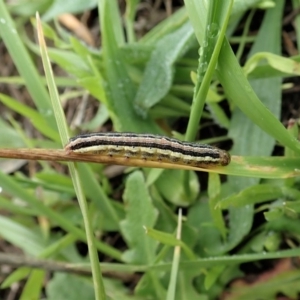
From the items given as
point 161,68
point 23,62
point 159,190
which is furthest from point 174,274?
point 23,62

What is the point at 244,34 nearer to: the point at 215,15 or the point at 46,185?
the point at 215,15

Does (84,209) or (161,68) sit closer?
(84,209)

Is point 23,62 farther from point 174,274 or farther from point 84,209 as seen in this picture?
point 174,274

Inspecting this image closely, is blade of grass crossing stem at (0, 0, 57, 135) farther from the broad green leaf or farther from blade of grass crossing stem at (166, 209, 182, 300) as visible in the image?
blade of grass crossing stem at (166, 209, 182, 300)

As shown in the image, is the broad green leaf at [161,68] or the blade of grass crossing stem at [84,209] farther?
the broad green leaf at [161,68]

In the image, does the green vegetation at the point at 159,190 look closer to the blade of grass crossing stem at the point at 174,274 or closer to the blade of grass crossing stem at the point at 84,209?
the blade of grass crossing stem at the point at 174,274

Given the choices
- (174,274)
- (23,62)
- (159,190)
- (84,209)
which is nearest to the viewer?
(84,209)

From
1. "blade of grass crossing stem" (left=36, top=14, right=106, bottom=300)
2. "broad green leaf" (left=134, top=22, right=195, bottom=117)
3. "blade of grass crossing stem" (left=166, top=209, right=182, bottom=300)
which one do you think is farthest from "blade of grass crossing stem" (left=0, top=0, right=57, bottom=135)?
"blade of grass crossing stem" (left=166, top=209, right=182, bottom=300)

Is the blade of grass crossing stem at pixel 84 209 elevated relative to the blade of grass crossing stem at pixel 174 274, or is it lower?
elevated

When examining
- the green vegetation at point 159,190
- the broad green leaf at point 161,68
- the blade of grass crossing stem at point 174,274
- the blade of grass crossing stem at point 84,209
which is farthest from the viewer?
the broad green leaf at point 161,68

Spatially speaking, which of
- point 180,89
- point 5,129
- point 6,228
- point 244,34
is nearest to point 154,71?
point 180,89

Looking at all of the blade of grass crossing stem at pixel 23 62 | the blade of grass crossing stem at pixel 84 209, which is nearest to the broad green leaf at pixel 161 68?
the blade of grass crossing stem at pixel 23 62
